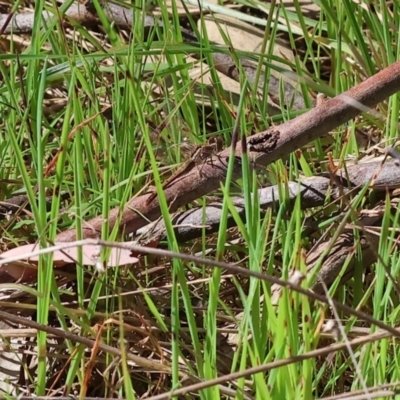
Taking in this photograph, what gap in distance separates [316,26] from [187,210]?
626 millimetres

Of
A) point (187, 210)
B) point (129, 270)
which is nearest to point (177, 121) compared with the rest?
point (187, 210)

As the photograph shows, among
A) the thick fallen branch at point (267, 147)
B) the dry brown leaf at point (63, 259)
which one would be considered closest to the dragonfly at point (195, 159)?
the thick fallen branch at point (267, 147)

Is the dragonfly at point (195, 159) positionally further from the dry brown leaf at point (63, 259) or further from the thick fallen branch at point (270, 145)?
the dry brown leaf at point (63, 259)

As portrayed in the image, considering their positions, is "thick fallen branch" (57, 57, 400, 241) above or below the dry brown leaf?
above

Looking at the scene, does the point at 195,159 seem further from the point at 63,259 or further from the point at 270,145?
the point at 63,259

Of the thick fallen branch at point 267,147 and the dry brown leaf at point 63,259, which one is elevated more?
the thick fallen branch at point 267,147

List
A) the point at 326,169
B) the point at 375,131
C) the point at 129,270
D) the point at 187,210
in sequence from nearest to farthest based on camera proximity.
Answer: the point at 129,270 → the point at 187,210 → the point at 326,169 → the point at 375,131

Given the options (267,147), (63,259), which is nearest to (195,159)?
(267,147)

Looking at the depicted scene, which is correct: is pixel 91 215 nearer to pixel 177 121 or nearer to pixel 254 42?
pixel 177 121

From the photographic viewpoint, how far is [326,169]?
1500 mm

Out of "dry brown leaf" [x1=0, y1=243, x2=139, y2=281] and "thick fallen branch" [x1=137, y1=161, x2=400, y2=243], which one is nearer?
"dry brown leaf" [x1=0, y1=243, x2=139, y2=281]

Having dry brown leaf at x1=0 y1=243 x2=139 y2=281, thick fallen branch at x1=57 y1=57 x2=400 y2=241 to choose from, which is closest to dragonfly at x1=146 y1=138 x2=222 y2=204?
thick fallen branch at x1=57 y1=57 x2=400 y2=241

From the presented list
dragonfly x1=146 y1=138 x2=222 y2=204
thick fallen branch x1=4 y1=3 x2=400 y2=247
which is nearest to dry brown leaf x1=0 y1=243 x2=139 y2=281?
thick fallen branch x1=4 y1=3 x2=400 y2=247

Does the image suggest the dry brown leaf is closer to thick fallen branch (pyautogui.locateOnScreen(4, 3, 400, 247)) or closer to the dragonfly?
thick fallen branch (pyautogui.locateOnScreen(4, 3, 400, 247))
